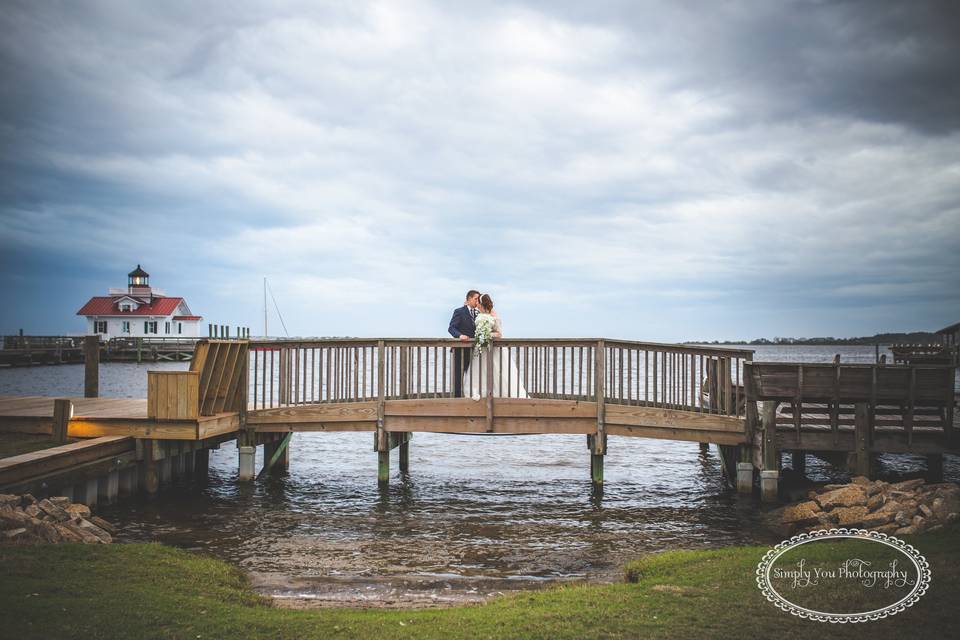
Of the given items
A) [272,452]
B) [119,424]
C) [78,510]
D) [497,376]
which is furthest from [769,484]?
[119,424]

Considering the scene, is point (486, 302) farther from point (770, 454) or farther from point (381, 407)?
point (770, 454)

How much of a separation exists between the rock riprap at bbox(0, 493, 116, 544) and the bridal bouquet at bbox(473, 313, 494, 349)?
711 centimetres

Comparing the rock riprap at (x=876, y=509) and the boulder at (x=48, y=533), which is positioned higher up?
the boulder at (x=48, y=533)

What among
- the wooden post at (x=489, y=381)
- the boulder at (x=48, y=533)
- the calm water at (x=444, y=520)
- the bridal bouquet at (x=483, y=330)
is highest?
the bridal bouquet at (x=483, y=330)

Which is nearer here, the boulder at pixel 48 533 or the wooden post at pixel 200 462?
the boulder at pixel 48 533

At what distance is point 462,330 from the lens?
15.0 meters

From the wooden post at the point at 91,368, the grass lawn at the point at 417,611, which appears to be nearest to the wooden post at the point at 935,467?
the grass lawn at the point at 417,611

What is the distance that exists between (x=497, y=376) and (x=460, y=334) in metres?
1.41

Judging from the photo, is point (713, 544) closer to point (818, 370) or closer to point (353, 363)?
point (818, 370)

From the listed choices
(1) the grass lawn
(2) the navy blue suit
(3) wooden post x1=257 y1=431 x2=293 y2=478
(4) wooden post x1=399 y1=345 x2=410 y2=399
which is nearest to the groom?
(2) the navy blue suit

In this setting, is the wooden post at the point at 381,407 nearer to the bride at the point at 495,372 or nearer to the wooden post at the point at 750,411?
the bride at the point at 495,372

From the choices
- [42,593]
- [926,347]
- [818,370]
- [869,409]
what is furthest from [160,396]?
[926,347]

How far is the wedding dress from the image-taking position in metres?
14.1

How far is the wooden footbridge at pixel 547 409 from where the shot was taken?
1272 cm
